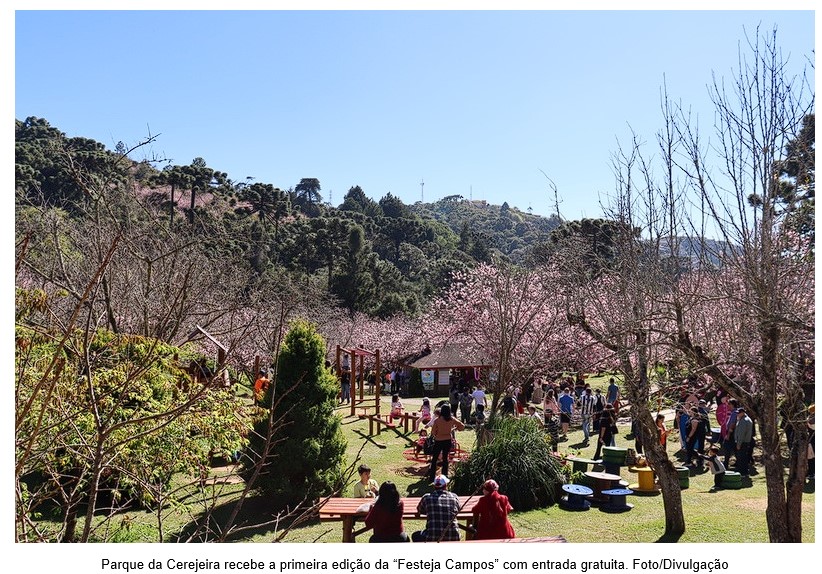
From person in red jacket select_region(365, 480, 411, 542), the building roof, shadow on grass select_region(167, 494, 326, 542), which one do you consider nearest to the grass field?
shadow on grass select_region(167, 494, 326, 542)

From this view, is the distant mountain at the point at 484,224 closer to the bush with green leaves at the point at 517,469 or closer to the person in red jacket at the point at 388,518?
the bush with green leaves at the point at 517,469

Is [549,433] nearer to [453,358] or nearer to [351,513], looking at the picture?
[351,513]

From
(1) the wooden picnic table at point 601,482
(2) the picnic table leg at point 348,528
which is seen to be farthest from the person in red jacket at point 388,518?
(1) the wooden picnic table at point 601,482

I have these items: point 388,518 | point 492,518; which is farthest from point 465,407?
point 388,518

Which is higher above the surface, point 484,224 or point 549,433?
point 484,224

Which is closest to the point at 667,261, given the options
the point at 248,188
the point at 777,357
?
the point at 777,357

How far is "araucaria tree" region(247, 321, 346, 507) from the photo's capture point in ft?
33.2

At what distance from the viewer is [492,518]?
6.92 metres

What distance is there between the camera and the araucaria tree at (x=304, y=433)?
10109 millimetres

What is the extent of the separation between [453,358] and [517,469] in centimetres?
1917

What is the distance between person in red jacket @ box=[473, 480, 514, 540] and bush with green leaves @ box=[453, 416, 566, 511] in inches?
130

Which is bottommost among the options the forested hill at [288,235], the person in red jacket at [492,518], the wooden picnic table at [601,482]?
A: the wooden picnic table at [601,482]

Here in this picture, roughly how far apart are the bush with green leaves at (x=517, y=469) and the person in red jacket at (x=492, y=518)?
3305mm
